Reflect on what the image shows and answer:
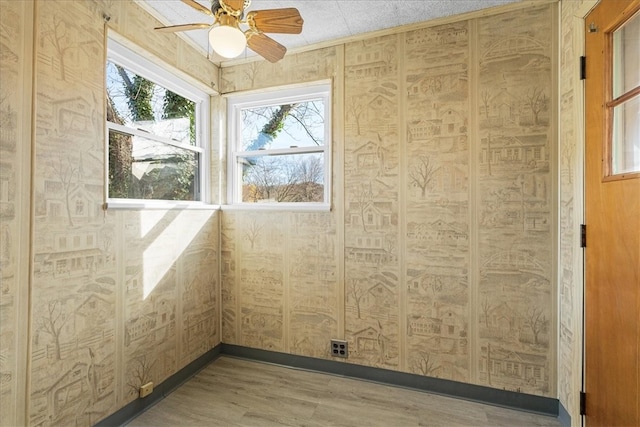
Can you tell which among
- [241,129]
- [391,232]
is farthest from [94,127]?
[391,232]

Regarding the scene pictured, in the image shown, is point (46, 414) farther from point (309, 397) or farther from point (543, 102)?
point (543, 102)

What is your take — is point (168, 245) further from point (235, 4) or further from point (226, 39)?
point (235, 4)

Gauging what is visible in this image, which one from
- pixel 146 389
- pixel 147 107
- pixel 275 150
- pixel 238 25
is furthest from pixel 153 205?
pixel 238 25

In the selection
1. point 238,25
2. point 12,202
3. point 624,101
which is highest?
point 238,25

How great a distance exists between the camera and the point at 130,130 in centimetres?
210

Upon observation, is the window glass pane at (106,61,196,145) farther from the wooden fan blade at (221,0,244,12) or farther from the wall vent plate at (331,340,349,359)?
the wall vent plate at (331,340,349,359)

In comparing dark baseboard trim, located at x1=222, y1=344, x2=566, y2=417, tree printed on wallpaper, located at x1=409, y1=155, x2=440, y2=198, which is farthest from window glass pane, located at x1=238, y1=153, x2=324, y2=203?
dark baseboard trim, located at x1=222, y1=344, x2=566, y2=417

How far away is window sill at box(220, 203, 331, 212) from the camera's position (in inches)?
104

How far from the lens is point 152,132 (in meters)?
2.31

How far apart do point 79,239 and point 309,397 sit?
6.20 feet

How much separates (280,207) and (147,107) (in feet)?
4.28

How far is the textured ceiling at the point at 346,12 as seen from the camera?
2076mm

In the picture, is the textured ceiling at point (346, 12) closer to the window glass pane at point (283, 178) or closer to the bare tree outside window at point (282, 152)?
the bare tree outside window at point (282, 152)

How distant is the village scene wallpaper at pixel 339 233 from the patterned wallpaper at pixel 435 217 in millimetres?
13
